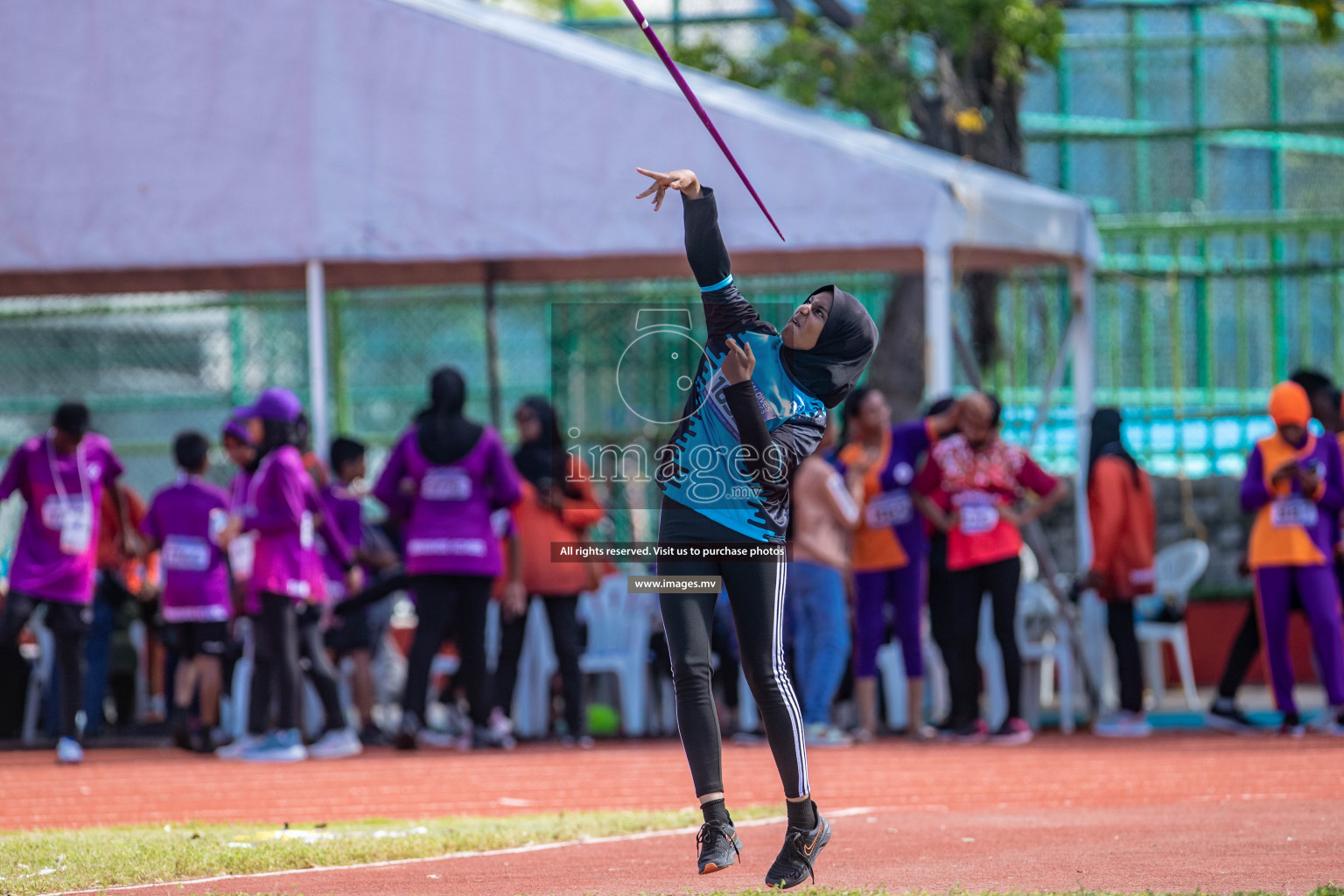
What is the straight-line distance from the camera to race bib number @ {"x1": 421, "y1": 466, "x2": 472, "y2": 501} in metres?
10.5

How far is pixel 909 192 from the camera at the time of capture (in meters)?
11.0

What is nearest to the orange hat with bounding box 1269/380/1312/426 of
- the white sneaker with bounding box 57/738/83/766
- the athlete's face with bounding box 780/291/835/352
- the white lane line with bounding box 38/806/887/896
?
the white lane line with bounding box 38/806/887/896

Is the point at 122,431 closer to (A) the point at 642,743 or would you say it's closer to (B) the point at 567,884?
(A) the point at 642,743

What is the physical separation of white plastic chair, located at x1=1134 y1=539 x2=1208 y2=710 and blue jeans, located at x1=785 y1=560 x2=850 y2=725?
92.7 inches

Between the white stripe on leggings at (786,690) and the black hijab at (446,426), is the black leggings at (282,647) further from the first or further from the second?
the white stripe on leggings at (786,690)

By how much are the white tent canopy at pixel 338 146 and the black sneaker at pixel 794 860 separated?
6461 mm

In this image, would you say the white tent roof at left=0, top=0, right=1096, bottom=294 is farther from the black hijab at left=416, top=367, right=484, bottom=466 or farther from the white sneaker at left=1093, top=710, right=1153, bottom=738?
the white sneaker at left=1093, top=710, right=1153, bottom=738

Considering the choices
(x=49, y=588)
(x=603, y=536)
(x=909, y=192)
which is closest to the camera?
(x=49, y=588)

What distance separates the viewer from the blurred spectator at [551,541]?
10961 mm

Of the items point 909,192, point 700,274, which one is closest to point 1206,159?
point 909,192

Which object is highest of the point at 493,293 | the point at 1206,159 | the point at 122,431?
the point at 1206,159

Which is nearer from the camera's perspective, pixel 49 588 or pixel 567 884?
pixel 567 884

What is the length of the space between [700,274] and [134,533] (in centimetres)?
678

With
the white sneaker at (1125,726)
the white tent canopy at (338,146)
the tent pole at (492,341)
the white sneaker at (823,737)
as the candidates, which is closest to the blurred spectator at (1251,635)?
the white sneaker at (1125,726)
